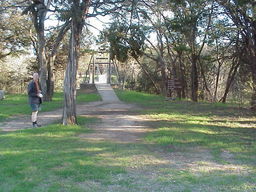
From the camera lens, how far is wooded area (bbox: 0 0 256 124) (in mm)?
11164

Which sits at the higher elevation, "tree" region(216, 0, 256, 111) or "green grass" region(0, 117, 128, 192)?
"tree" region(216, 0, 256, 111)

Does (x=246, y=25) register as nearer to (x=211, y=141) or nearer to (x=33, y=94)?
(x=211, y=141)

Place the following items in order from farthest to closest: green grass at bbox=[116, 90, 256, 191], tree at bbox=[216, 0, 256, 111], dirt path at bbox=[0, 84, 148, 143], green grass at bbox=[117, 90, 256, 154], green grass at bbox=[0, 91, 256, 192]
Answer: tree at bbox=[216, 0, 256, 111] → dirt path at bbox=[0, 84, 148, 143] → green grass at bbox=[117, 90, 256, 154] → green grass at bbox=[116, 90, 256, 191] → green grass at bbox=[0, 91, 256, 192]

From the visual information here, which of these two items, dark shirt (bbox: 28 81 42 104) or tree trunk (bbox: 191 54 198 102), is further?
tree trunk (bbox: 191 54 198 102)

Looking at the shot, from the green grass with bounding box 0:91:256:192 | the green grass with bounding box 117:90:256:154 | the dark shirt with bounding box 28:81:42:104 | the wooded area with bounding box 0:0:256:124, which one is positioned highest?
the wooded area with bounding box 0:0:256:124

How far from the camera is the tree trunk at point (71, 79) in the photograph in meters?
10.3

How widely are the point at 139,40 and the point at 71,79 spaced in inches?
413

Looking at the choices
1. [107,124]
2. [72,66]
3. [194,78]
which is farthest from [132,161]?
[194,78]

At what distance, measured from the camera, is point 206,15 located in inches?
721

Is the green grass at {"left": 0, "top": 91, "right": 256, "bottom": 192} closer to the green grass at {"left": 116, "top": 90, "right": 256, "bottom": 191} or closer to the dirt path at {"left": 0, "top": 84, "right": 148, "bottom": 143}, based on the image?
the green grass at {"left": 116, "top": 90, "right": 256, "bottom": 191}

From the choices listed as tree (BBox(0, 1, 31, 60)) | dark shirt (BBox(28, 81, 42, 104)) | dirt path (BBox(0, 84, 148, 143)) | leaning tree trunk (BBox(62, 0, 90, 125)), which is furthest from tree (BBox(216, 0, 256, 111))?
tree (BBox(0, 1, 31, 60))

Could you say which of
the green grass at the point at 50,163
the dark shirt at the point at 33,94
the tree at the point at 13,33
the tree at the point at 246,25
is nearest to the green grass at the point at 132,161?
the green grass at the point at 50,163

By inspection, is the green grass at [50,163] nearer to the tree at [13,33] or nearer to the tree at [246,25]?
the tree at [246,25]

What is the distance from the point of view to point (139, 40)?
792 inches
